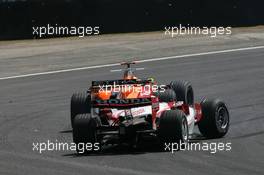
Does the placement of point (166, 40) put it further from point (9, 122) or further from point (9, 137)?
point (9, 137)

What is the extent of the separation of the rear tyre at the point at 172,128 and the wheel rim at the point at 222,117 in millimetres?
1683

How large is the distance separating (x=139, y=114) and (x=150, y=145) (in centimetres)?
58

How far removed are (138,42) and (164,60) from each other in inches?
151

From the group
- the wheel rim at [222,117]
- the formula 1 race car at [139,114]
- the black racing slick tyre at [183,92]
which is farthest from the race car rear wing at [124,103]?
the black racing slick tyre at [183,92]

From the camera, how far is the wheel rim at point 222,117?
550 inches

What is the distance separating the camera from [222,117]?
554 inches

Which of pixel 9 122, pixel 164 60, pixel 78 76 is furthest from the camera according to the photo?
pixel 164 60

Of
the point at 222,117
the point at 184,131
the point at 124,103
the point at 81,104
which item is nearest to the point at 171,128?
the point at 184,131

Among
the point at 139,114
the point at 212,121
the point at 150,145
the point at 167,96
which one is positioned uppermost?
the point at 167,96

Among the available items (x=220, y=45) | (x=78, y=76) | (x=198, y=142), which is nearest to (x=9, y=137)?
(x=198, y=142)

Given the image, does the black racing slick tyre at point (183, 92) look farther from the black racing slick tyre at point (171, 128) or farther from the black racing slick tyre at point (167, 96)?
the black racing slick tyre at point (171, 128)

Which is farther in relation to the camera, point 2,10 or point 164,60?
point 2,10

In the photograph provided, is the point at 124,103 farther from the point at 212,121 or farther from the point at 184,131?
the point at 212,121

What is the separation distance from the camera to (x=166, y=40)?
31219 millimetres
